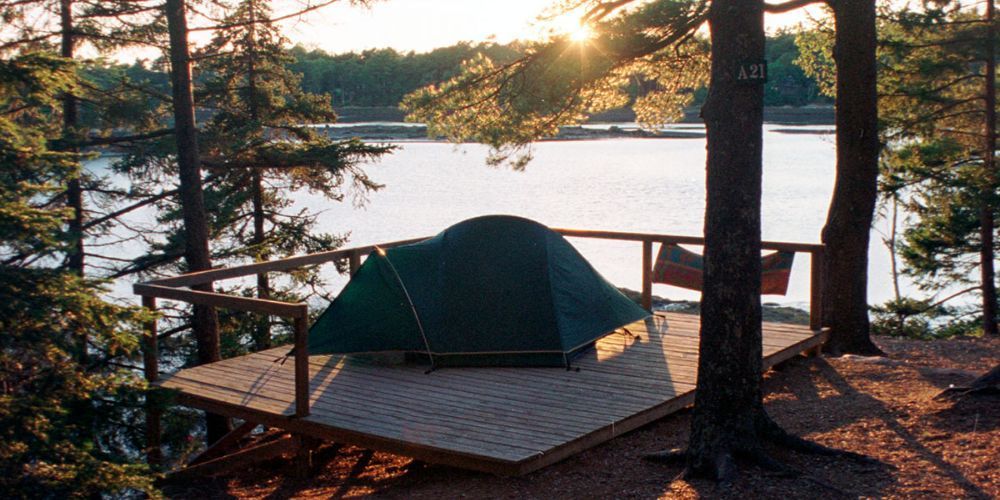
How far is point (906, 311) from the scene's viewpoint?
18.1 m

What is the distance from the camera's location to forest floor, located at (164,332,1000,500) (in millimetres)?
5074

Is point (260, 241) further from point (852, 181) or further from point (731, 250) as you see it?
point (731, 250)

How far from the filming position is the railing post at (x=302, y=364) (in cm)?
622

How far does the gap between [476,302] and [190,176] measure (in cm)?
506

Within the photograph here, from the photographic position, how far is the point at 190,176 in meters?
11.1

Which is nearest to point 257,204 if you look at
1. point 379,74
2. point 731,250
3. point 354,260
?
point 354,260

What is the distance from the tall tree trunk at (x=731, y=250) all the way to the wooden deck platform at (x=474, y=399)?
1.02 metres

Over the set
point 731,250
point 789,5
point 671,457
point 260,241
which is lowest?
point 671,457

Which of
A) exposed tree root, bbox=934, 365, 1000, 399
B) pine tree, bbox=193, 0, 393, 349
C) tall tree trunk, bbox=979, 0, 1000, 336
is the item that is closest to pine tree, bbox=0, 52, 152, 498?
exposed tree root, bbox=934, 365, 1000, 399

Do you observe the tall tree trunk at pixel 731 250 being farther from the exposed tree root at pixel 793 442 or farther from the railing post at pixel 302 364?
the railing post at pixel 302 364

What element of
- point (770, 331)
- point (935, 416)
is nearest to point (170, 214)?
point (770, 331)

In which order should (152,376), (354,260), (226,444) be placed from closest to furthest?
(152,376) → (226,444) → (354,260)

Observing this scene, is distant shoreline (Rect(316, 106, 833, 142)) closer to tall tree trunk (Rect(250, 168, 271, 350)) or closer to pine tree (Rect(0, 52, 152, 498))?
tall tree trunk (Rect(250, 168, 271, 350))

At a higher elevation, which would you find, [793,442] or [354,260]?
[354,260]
